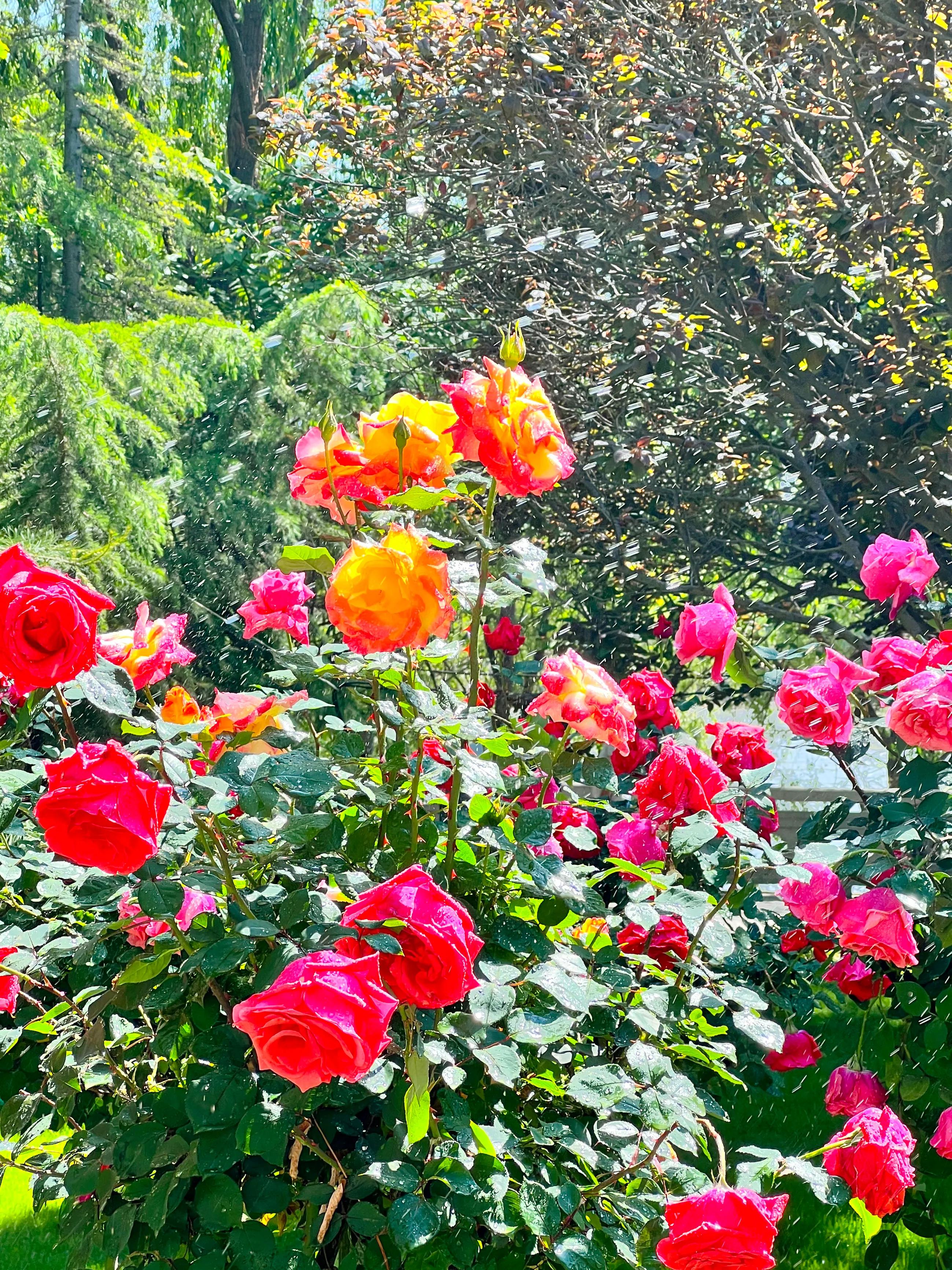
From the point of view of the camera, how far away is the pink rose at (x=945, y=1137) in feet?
5.05

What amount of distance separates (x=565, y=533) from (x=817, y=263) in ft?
4.15

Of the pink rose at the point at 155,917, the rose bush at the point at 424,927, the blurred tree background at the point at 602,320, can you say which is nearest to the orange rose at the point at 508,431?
the rose bush at the point at 424,927

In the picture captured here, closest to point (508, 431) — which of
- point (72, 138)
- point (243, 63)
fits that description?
point (72, 138)

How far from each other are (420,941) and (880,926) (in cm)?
74

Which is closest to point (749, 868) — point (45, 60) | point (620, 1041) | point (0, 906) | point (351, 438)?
point (620, 1041)

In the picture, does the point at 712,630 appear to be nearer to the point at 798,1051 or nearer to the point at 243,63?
the point at 798,1051

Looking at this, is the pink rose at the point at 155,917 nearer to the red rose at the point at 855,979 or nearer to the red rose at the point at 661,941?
the red rose at the point at 661,941

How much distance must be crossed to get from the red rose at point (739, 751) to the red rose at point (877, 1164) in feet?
2.13

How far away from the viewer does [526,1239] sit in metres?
1.33

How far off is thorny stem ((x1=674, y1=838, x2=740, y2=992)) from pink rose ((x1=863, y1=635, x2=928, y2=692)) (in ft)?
1.31

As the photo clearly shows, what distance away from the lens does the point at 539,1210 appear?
46.9 inches

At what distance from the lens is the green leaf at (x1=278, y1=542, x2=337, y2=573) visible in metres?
1.24

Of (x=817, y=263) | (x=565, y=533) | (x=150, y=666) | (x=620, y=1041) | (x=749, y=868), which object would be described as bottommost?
(x=565, y=533)

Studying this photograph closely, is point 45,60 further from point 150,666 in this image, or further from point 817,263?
point 150,666
